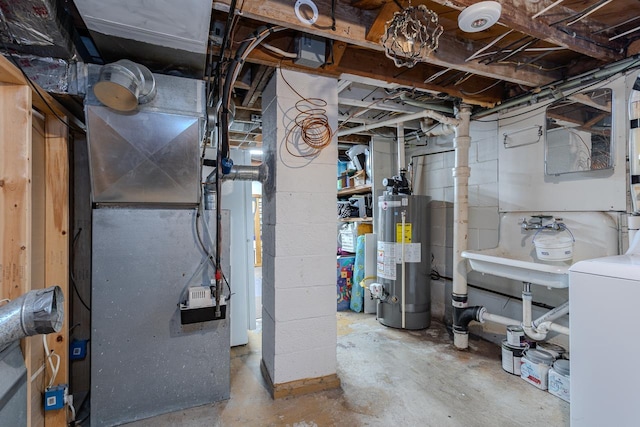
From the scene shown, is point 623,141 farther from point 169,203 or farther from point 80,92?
point 80,92

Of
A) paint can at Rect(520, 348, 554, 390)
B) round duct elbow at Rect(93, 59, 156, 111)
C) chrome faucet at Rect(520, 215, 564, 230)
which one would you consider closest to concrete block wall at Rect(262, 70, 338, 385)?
round duct elbow at Rect(93, 59, 156, 111)

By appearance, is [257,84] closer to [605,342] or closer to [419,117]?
[419,117]

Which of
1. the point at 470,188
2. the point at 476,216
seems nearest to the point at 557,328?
the point at 476,216

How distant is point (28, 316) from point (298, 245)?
1317 millimetres

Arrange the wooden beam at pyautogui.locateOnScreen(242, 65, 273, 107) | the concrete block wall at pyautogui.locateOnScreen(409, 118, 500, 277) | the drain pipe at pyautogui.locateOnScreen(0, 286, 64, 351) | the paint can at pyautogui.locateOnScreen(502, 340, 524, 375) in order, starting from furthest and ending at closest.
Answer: the concrete block wall at pyautogui.locateOnScreen(409, 118, 500, 277) < the paint can at pyautogui.locateOnScreen(502, 340, 524, 375) < the wooden beam at pyautogui.locateOnScreen(242, 65, 273, 107) < the drain pipe at pyautogui.locateOnScreen(0, 286, 64, 351)

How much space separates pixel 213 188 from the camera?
1992 mm

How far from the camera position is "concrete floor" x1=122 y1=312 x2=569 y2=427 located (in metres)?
1.74

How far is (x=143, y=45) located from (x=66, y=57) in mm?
388

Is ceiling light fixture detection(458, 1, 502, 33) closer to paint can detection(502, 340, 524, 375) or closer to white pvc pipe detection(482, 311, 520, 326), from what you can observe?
white pvc pipe detection(482, 311, 520, 326)

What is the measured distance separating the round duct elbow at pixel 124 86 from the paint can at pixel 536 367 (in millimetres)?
2976

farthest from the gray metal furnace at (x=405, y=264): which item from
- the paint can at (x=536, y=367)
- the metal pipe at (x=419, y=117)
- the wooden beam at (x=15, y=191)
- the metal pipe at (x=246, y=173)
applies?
the wooden beam at (x=15, y=191)

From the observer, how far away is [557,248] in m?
2.02

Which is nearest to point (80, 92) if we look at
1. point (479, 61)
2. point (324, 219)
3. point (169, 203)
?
point (169, 203)

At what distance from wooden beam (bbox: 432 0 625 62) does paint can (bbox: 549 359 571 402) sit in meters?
2.03
